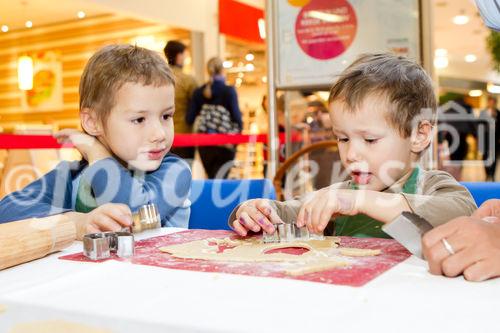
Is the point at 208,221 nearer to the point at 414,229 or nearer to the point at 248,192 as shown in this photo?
the point at 248,192

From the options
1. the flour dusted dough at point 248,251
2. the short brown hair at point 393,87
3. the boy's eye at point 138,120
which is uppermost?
the short brown hair at point 393,87

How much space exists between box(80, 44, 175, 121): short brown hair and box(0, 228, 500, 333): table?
0.78 m

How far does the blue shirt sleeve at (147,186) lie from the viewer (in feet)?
4.82

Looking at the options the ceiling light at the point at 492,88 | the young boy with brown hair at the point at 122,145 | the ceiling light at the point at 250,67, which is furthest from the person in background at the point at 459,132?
the ceiling light at the point at 492,88

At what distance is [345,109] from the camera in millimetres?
1351

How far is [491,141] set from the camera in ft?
33.0

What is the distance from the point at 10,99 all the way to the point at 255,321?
12515 mm

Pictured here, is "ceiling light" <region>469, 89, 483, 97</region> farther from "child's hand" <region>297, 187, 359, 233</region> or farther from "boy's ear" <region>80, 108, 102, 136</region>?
"child's hand" <region>297, 187, 359, 233</region>

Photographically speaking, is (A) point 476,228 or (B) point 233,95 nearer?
(A) point 476,228

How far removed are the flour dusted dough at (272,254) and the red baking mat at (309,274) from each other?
0.01m

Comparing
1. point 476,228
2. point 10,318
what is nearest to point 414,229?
point 476,228

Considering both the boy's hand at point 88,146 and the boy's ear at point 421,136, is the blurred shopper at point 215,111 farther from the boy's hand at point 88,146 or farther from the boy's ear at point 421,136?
the boy's ear at point 421,136

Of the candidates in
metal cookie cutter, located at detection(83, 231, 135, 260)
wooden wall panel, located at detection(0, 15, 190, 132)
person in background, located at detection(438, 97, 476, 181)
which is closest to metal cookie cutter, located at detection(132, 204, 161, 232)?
metal cookie cutter, located at detection(83, 231, 135, 260)

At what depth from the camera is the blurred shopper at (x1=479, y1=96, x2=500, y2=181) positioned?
30.5 ft
